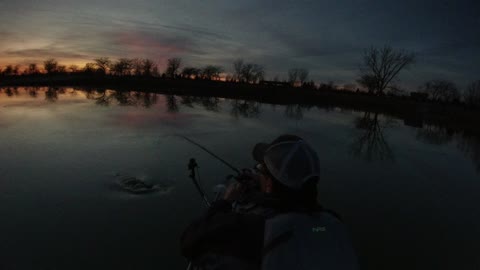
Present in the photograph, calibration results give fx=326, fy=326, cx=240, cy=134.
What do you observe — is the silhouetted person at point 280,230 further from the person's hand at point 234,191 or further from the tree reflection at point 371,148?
the tree reflection at point 371,148

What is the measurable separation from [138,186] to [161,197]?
87cm

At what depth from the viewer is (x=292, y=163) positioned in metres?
1.86

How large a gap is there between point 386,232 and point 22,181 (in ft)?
25.9

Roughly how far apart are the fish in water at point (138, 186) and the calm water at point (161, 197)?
7.3 inches

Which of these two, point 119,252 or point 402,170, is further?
point 402,170

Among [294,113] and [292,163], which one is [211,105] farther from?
[292,163]

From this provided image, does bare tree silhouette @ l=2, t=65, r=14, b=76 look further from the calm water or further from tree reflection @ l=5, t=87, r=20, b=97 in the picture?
the calm water

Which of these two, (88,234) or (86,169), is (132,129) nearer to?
(86,169)

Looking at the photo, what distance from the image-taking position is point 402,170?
447 inches

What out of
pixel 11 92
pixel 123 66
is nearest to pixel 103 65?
pixel 123 66

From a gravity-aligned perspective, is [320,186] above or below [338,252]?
below

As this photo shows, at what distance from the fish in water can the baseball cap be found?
5861mm

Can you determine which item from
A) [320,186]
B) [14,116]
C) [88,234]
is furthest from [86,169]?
[14,116]

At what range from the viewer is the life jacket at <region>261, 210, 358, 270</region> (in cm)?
163
